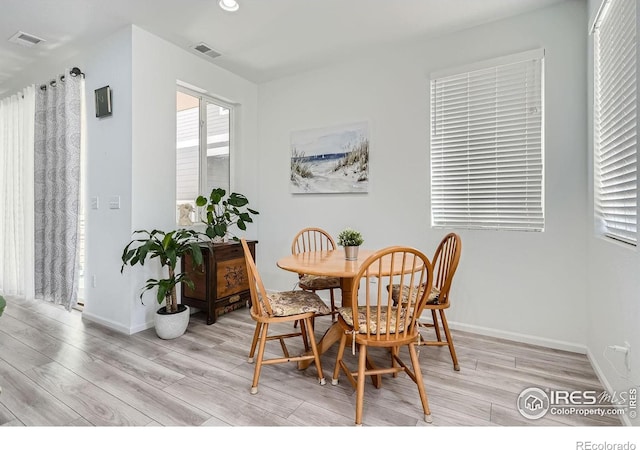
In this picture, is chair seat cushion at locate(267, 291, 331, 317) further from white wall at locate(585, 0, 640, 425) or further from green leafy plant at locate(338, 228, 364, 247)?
white wall at locate(585, 0, 640, 425)

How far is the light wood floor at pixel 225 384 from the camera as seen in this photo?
1680 mm

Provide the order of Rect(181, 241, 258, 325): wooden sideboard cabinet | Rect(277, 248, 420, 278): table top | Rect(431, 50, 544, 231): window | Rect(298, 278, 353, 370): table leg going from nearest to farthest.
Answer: Rect(277, 248, 420, 278): table top → Rect(298, 278, 353, 370): table leg → Rect(431, 50, 544, 231): window → Rect(181, 241, 258, 325): wooden sideboard cabinet

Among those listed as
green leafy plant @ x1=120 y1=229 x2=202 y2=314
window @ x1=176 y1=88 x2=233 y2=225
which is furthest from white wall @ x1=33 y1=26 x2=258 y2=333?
window @ x1=176 y1=88 x2=233 y2=225

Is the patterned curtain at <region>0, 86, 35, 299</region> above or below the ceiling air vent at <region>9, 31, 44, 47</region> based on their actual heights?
below

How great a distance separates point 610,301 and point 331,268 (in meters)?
1.57

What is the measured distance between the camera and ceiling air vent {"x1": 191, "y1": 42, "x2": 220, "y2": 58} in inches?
122

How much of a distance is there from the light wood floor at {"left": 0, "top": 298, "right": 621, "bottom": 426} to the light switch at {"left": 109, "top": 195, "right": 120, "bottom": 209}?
110 centimetres

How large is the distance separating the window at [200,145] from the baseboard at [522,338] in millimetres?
2845

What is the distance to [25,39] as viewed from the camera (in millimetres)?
2955

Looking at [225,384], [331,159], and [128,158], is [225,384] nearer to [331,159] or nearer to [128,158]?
[128,158]

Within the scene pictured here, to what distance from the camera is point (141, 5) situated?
8.17ft

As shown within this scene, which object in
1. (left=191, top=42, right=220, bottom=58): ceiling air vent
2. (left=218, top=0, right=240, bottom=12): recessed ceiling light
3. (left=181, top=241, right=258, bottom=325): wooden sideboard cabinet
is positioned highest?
(left=191, top=42, right=220, bottom=58): ceiling air vent

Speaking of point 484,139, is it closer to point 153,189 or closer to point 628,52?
point 628,52

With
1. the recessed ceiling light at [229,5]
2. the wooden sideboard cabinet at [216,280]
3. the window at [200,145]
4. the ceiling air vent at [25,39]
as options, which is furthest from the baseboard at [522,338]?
the ceiling air vent at [25,39]
